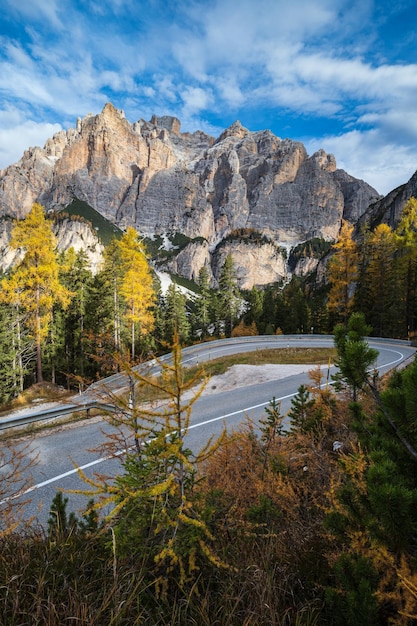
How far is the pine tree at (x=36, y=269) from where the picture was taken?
1743 centimetres

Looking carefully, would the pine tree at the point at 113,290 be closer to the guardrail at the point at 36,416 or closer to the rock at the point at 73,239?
the guardrail at the point at 36,416

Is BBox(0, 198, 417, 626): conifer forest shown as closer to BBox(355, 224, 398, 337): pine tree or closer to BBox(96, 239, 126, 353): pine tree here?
BBox(96, 239, 126, 353): pine tree

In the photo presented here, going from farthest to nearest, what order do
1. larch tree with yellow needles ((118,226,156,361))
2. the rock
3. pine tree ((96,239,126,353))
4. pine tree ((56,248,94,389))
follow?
the rock, pine tree ((56,248,94,389)), pine tree ((96,239,126,353)), larch tree with yellow needles ((118,226,156,361))

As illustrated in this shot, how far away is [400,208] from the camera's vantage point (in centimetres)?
6500

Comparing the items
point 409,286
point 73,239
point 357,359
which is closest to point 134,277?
point 357,359

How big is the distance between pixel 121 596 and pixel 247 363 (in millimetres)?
17562

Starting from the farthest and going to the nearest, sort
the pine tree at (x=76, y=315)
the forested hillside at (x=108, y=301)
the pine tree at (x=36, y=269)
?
1. the pine tree at (x=76, y=315)
2. the forested hillside at (x=108, y=301)
3. the pine tree at (x=36, y=269)

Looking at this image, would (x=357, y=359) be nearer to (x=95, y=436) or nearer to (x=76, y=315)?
(x=95, y=436)

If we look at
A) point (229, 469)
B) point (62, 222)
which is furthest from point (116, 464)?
point (62, 222)

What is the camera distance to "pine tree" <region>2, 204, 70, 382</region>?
57.2 feet

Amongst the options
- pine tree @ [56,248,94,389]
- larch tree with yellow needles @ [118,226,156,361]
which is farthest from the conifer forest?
pine tree @ [56,248,94,389]

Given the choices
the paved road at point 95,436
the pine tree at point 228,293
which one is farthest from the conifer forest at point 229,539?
the pine tree at point 228,293

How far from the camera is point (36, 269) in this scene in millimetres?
17703

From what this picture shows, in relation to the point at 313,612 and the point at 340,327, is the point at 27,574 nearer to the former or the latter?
the point at 313,612
